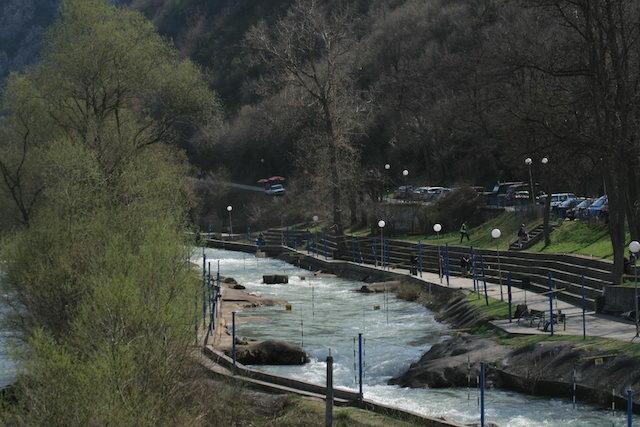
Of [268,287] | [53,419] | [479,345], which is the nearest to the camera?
[53,419]

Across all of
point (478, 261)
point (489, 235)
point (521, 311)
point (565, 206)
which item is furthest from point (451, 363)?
point (565, 206)

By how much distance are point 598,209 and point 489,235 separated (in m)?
9.31

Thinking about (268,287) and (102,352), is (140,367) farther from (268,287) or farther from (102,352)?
(268,287)

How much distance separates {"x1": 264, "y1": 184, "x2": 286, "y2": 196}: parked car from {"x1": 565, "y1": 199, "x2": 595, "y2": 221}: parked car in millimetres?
61476

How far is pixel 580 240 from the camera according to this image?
51.6 meters

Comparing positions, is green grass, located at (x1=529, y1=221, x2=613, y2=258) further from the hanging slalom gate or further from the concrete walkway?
the concrete walkway

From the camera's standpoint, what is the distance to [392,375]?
3422cm

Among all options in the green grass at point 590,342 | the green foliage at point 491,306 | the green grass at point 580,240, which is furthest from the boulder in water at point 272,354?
the green grass at point 580,240

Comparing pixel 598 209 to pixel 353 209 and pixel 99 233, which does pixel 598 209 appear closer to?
pixel 99 233

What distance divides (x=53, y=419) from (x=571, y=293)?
26.1 metres

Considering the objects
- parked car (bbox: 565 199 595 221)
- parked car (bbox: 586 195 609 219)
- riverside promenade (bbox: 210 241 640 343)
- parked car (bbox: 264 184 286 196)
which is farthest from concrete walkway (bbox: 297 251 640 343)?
parked car (bbox: 264 184 286 196)

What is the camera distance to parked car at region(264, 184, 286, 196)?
12081 centimetres

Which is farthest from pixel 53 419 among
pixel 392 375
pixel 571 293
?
pixel 571 293

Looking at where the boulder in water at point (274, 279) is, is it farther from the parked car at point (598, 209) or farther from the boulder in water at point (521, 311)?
the boulder in water at point (521, 311)
